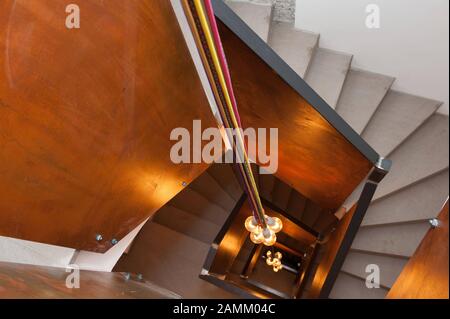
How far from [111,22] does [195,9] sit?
1.41 ft

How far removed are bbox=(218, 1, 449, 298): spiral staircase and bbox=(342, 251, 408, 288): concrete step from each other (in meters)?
0.01

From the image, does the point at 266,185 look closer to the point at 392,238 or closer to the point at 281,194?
the point at 281,194

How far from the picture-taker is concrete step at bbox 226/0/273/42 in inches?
128

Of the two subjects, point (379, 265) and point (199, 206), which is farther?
point (199, 206)

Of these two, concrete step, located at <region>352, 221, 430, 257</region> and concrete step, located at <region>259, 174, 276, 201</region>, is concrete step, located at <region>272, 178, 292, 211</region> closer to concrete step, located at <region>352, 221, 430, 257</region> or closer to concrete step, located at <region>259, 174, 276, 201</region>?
concrete step, located at <region>259, 174, 276, 201</region>

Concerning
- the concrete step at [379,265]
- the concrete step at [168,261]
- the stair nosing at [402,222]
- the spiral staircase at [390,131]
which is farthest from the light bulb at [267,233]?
the concrete step at [379,265]

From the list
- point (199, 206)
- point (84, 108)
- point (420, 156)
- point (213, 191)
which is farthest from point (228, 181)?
point (84, 108)

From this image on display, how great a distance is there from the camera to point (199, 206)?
5039 mm

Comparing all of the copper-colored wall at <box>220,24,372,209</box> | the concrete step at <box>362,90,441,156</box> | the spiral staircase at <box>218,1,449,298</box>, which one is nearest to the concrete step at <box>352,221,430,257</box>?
the spiral staircase at <box>218,1,449,298</box>

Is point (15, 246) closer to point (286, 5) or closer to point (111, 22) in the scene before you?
point (111, 22)

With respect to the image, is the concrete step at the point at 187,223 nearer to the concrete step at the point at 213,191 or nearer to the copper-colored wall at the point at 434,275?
the concrete step at the point at 213,191

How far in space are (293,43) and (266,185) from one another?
2.97 meters

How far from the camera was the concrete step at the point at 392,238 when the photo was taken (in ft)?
12.7
